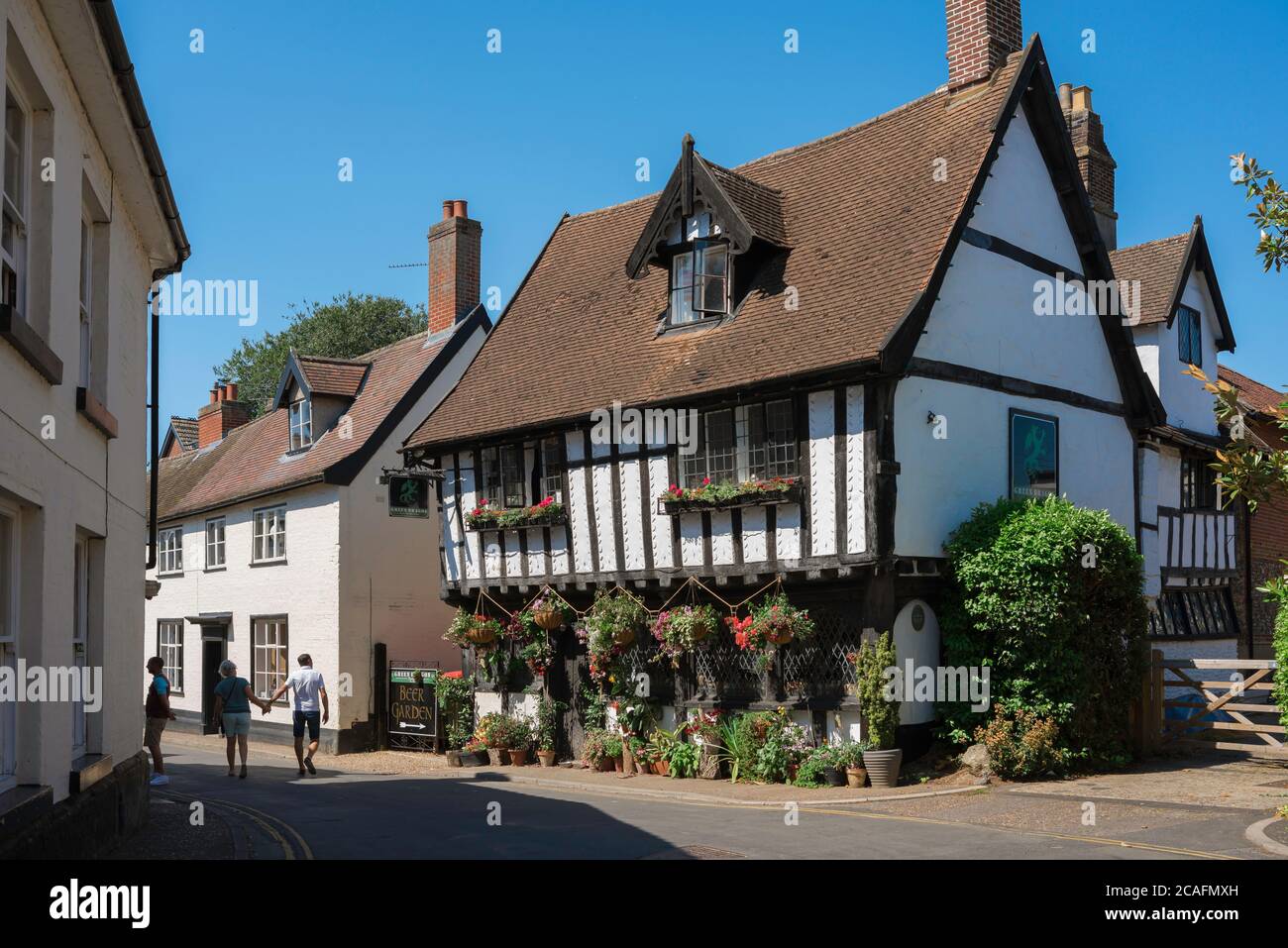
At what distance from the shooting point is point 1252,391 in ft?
99.9

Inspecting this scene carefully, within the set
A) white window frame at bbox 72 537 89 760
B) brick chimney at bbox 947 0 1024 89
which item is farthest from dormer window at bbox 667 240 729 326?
white window frame at bbox 72 537 89 760

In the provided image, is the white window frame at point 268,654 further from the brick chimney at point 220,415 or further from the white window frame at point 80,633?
the white window frame at point 80,633

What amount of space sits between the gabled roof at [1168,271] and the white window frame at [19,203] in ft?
64.6

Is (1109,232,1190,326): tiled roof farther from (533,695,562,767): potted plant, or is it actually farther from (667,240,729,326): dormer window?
(533,695,562,767): potted plant

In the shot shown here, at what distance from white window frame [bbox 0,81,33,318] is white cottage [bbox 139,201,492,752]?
44.6 ft

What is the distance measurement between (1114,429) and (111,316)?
15.3 m

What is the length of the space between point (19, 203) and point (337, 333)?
47.5 m

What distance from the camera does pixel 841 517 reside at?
52.5 feet

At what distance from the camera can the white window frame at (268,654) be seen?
2606 cm

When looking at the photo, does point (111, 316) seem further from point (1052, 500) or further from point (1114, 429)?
point (1114, 429)

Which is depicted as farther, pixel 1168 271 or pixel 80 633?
pixel 1168 271

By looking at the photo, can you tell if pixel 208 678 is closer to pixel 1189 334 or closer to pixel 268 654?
pixel 268 654

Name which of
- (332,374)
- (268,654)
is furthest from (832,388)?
(268,654)
